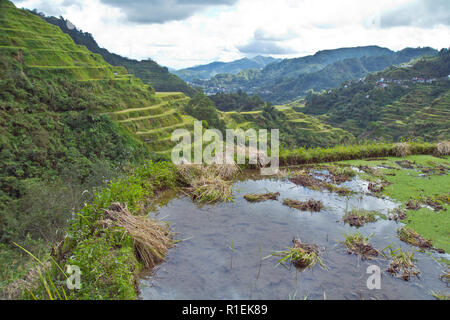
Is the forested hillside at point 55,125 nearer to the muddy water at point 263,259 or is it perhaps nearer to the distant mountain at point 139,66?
the muddy water at point 263,259

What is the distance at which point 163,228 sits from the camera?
143 inches

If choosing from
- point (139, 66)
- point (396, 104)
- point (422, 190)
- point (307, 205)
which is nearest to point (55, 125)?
point (307, 205)

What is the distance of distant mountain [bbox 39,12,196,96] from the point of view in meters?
77.4

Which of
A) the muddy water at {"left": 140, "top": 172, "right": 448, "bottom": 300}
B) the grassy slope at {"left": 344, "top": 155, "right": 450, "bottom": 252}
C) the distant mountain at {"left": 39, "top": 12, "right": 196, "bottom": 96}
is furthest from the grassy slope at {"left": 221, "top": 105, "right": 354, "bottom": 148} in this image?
the muddy water at {"left": 140, "top": 172, "right": 448, "bottom": 300}

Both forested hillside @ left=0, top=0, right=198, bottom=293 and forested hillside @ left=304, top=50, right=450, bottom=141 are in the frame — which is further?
forested hillside @ left=304, top=50, right=450, bottom=141

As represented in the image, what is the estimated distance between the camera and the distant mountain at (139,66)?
7738 cm

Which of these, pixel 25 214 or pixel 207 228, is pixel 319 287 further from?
pixel 25 214

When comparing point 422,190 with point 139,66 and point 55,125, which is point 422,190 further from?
point 139,66

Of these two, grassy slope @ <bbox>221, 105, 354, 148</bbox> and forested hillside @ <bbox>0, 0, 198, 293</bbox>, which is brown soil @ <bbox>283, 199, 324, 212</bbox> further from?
grassy slope @ <bbox>221, 105, 354, 148</bbox>

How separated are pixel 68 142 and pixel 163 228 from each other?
27.6 metres

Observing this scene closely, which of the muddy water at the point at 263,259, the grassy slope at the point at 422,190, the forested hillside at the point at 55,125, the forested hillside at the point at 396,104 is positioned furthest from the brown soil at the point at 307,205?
the forested hillside at the point at 396,104

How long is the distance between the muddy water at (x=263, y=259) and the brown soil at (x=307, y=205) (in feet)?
0.34

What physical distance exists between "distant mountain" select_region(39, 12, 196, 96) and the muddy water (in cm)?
7782
